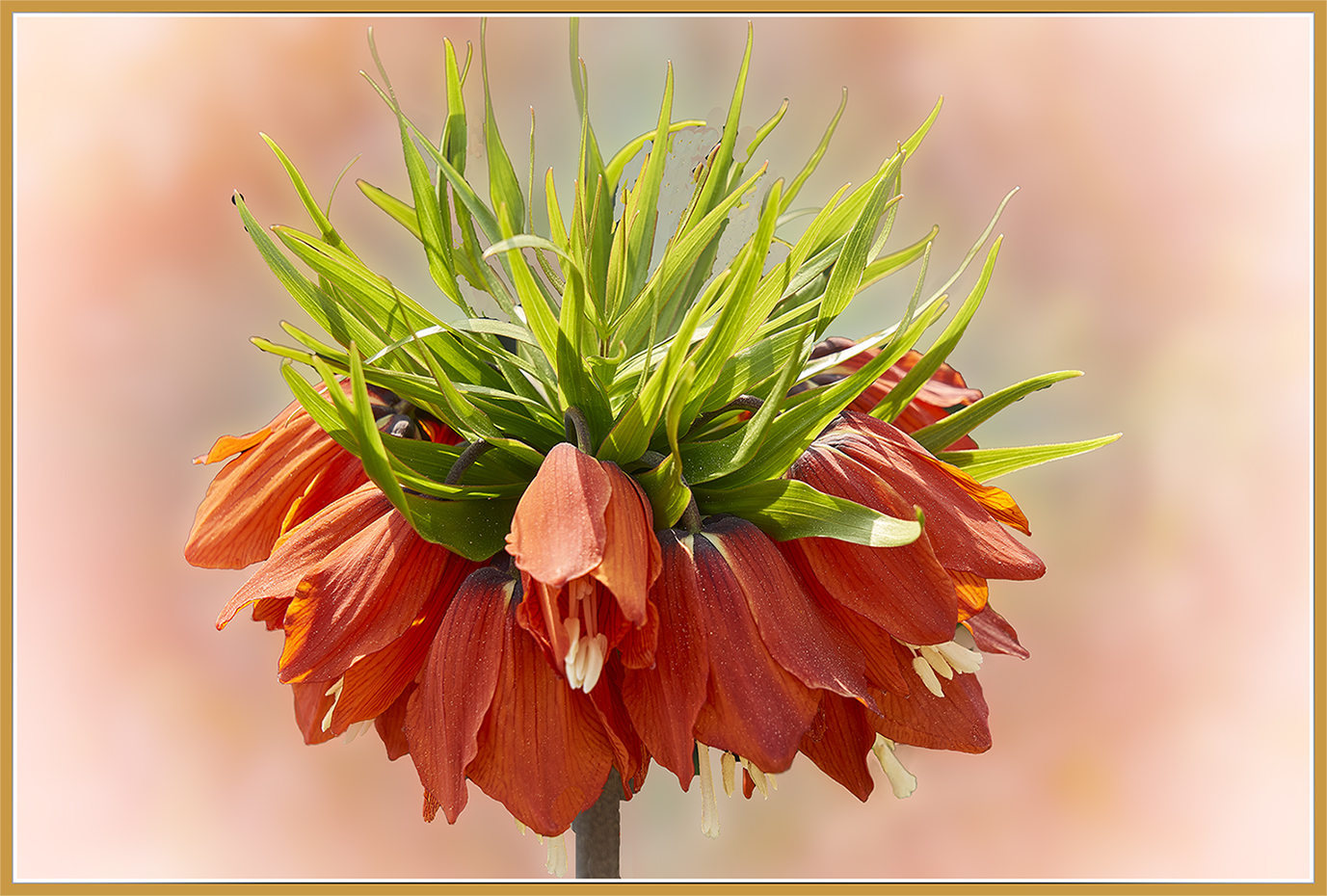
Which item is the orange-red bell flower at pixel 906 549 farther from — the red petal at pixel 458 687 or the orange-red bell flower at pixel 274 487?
the orange-red bell flower at pixel 274 487

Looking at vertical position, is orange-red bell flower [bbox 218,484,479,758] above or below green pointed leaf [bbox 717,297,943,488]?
below

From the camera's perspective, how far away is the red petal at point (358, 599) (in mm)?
600

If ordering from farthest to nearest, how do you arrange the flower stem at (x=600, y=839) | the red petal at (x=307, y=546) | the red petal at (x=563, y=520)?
1. the flower stem at (x=600, y=839)
2. the red petal at (x=307, y=546)
3. the red petal at (x=563, y=520)

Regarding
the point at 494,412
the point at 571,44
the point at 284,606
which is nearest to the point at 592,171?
the point at 571,44

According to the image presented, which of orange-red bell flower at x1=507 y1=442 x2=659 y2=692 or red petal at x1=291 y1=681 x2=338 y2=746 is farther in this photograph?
red petal at x1=291 y1=681 x2=338 y2=746

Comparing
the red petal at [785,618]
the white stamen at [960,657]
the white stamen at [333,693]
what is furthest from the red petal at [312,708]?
the white stamen at [960,657]

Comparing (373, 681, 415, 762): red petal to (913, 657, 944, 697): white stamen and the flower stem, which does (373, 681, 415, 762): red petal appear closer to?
the flower stem

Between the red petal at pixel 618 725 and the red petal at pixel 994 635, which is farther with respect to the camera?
the red petal at pixel 994 635

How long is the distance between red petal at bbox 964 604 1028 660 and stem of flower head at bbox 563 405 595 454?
1.05 feet

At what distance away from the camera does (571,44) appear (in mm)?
842

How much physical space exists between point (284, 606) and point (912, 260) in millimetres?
655

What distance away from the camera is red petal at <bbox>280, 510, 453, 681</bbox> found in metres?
0.60

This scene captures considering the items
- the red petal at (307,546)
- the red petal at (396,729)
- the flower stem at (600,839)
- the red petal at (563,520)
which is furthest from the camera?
the flower stem at (600,839)

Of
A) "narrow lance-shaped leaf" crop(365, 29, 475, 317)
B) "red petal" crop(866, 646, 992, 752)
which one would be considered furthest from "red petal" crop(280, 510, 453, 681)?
"red petal" crop(866, 646, 992, 752)
